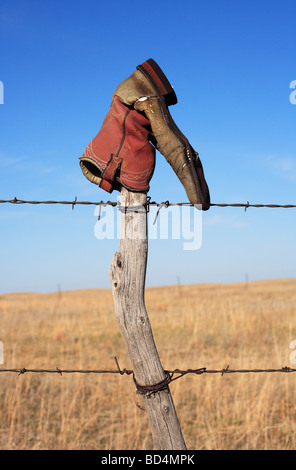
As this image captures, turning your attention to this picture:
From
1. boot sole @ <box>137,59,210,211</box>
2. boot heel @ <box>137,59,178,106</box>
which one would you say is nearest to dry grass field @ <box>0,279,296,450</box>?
boot sole @ <box>137,59,210,211</box>

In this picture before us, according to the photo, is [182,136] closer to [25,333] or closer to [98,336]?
[98,336]

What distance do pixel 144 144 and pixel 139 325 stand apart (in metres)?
0.95

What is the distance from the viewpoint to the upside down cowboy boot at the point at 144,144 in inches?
82.2

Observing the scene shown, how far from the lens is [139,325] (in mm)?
2039

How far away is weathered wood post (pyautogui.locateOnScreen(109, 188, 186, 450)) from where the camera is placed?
2045 mm

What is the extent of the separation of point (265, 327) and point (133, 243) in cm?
861

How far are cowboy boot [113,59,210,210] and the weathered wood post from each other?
1.12 ft

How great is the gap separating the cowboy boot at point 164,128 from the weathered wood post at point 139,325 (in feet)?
1.12

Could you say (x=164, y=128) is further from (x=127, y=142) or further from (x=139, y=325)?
(x=139, y=325)

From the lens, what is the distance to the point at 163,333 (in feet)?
32.4

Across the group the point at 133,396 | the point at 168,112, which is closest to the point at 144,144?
the point at 168,112

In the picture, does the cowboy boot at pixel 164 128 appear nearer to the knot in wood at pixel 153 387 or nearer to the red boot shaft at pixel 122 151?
the red boot shaft at pixel 122 151

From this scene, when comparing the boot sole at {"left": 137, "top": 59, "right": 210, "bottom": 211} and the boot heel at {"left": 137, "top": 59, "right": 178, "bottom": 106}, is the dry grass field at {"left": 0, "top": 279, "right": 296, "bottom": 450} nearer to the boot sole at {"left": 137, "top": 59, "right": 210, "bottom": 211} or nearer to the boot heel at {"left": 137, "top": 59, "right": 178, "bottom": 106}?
the boot sole at {"left": 137, "top": 59, "right": 210, "bottom": 211}
